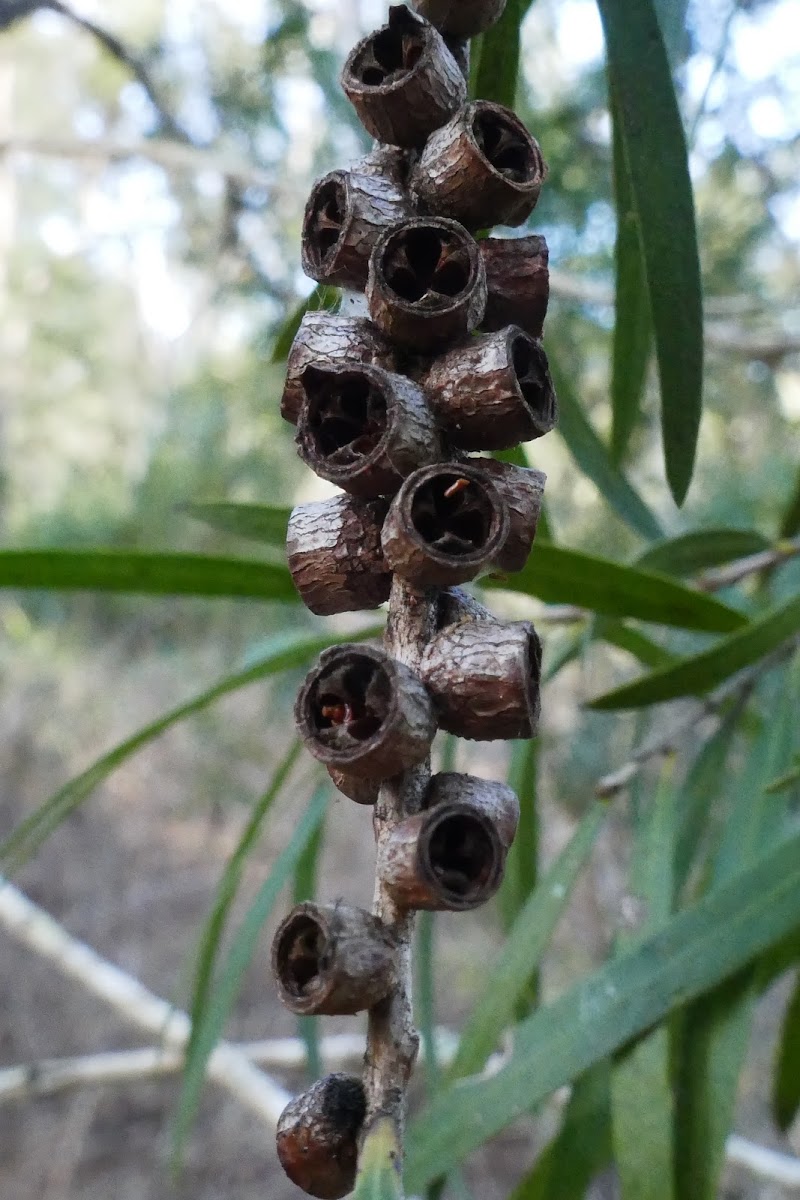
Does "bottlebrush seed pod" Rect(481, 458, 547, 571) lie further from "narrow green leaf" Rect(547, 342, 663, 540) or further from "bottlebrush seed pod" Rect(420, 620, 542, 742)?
"narrow green leaf" Rect(547, 342, 663, 540)

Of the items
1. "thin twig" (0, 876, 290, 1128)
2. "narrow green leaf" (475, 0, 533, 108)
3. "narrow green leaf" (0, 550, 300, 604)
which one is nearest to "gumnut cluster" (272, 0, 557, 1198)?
"narrow green leaf" (475, 0, 533, 108)

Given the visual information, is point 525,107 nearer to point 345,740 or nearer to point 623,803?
point 345,740

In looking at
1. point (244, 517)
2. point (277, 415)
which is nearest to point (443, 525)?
point (244, 517)

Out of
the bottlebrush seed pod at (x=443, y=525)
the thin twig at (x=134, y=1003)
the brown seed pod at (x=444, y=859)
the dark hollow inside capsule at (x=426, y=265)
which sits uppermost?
the dark hollow inside capsule at (x=426, y=265)

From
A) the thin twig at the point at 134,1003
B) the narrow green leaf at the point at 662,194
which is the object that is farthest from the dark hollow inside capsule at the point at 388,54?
the thin twig at the point at 134,1003

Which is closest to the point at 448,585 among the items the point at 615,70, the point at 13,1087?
the point at 615,70

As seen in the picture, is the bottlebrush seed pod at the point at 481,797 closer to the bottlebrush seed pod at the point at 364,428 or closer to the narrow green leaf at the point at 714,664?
the bottlebrush seed pod at the point at 364,428
